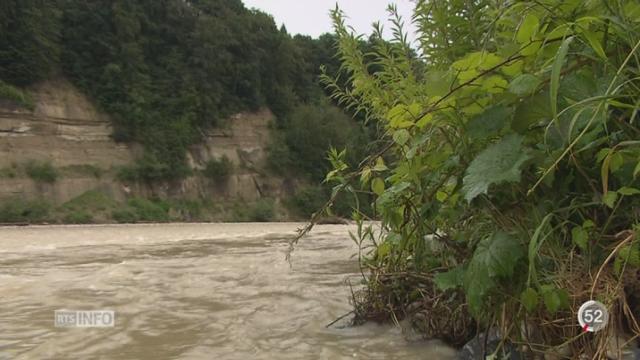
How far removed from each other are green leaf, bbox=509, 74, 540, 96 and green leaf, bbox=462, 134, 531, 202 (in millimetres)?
181

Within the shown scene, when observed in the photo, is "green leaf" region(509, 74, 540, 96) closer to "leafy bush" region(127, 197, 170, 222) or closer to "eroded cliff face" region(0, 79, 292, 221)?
"eroded cliff face" region(0, 79, 292, 221)

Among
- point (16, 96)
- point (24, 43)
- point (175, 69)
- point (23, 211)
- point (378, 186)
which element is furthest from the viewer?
point (175, 69)

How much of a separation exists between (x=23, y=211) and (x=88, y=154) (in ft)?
21.5

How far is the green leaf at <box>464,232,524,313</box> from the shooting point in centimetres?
174

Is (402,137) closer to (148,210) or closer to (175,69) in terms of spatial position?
(148,210)

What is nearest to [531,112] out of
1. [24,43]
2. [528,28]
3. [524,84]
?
[524,84]

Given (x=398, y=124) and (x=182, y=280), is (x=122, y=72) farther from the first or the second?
(x=398, y=124)

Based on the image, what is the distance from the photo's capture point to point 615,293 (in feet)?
5.30

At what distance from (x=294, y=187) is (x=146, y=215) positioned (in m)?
14.2

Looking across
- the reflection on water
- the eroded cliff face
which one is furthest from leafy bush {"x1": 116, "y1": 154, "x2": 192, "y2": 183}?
the reflection on water

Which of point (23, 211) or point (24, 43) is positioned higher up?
point (24, 43)

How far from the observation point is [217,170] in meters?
37.8

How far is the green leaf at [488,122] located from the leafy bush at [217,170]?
3676 centimetres

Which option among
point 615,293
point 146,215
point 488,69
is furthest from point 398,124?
point 146,215
